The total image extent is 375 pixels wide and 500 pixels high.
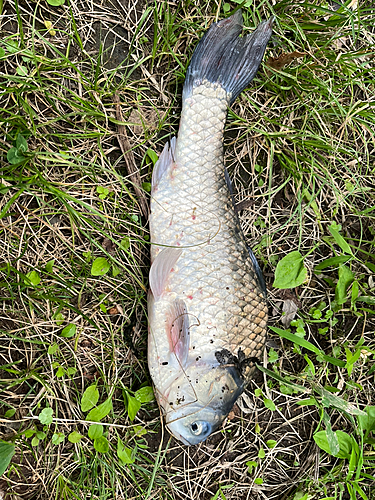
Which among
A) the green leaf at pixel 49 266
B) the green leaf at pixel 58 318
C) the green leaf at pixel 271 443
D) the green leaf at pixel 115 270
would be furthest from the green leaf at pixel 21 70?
the green leaf at pixel 271 443

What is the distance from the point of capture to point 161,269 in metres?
2.16

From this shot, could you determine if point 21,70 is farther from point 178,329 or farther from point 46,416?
point 46,416

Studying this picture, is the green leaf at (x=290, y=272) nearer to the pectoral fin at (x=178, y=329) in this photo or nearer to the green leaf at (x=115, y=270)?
the pectoral fin at (x=178, y=329)

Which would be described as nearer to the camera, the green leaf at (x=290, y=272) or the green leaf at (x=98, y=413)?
the green leaf at (x=98, y=413)

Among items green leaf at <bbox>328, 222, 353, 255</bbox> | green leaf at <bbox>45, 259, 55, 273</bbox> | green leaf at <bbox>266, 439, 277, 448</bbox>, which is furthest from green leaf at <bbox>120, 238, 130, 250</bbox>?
green leaf at <bbox>266, 439, 277, 448</bbox>

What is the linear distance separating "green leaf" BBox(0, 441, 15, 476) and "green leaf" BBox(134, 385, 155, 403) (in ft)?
2.32

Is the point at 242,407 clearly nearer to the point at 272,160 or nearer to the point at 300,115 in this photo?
the point at 272,160

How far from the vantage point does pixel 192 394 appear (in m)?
2.10

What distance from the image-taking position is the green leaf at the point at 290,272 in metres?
2.51

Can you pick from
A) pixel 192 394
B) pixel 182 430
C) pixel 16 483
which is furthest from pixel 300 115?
pixel 16 483

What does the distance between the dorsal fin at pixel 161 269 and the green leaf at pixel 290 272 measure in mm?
745

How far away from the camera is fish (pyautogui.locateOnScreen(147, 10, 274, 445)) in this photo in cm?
211

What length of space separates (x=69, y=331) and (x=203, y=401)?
868 millimetres

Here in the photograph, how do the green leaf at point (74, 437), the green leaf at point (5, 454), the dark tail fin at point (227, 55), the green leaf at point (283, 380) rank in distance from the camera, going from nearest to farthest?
1. the green leaf at point (5, 454)
2. the green leaf at point (74, 437)
3. the dark tail fin at point (227, 55)
4. the green leaf at point (283, 380)
